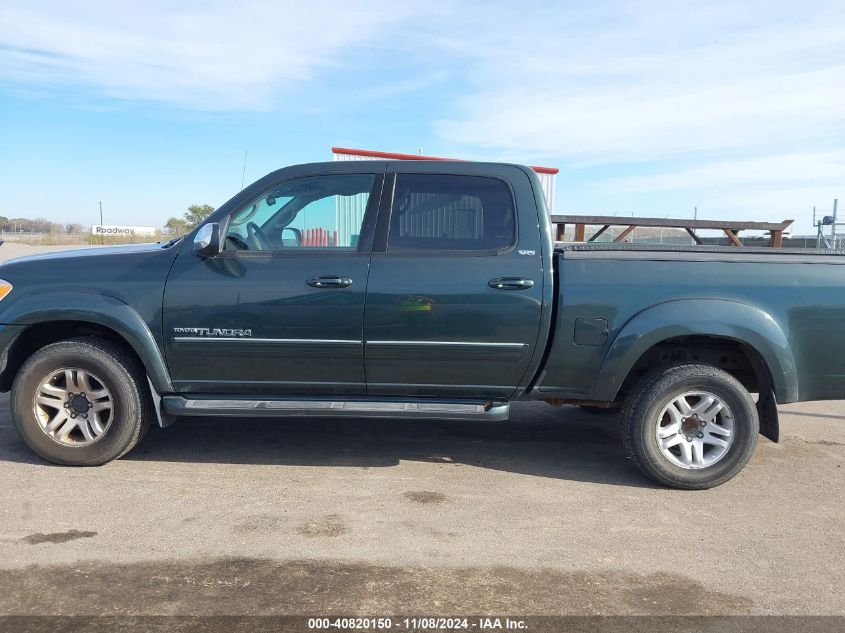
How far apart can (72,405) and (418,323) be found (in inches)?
89.1

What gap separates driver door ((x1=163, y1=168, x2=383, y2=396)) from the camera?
404 cm

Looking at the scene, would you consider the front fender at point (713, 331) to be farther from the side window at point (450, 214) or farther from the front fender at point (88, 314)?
the front fender at point (88, 314)

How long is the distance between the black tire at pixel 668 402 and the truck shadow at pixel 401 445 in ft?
0.78

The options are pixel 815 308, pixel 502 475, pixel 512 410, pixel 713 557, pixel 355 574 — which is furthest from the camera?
pixel 512 410

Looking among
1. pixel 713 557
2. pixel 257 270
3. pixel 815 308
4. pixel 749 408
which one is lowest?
pixel 713 557

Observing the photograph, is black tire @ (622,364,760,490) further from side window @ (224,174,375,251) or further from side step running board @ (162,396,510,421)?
side window @ (224,174,375,251)

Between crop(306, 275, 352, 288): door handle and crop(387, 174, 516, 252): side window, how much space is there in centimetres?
34

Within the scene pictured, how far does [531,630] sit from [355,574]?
0.84 metres

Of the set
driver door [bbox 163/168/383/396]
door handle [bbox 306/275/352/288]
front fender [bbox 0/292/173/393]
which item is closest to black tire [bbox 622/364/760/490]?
driver door [bbox 163/168/383/396]

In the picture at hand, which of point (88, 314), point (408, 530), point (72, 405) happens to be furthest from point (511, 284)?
point (72, 405)

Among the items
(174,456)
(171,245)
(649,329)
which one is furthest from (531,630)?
(171,245)

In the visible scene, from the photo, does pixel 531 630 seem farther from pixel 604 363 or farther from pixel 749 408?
pixel 749 408

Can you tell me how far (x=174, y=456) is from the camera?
4516 mm

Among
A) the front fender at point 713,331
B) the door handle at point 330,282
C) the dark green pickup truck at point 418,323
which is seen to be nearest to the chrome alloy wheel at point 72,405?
the dark green pickup truck at point 418,323
